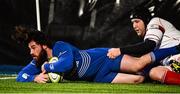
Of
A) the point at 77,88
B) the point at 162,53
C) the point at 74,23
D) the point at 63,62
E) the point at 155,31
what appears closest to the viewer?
the point at 77,88

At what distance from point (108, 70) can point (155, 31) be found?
0.66 meters

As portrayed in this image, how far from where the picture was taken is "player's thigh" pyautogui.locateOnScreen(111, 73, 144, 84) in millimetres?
5746

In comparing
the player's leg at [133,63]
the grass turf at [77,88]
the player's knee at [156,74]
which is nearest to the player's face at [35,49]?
the grass turf at [77,88]

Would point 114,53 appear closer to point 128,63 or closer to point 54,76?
point 128,63

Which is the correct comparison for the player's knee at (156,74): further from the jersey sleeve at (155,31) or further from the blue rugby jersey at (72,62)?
the blue rugby jersey at (72,62)

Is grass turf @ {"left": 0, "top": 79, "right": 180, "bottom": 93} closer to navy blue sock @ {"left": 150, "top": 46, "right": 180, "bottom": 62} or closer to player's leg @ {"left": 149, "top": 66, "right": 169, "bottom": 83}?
player's leg @ {"left": 149, "top": 66, "right": 169, "bottom": 83}

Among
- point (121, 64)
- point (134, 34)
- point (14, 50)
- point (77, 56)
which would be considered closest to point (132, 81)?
point (121, 64)

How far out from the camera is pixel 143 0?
25.5ft

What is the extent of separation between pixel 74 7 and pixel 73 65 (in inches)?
104

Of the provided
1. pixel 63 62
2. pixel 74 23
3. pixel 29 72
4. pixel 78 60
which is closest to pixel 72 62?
pixel 63 62

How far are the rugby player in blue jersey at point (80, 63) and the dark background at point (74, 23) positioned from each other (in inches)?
82.9

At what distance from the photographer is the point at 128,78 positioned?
576 cm

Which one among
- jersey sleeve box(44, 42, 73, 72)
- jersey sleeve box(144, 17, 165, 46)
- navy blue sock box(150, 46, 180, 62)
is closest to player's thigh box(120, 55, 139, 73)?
navy blue sock box(150, 46, 180, 62)

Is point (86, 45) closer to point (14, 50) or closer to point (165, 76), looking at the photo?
point (14, 50)
